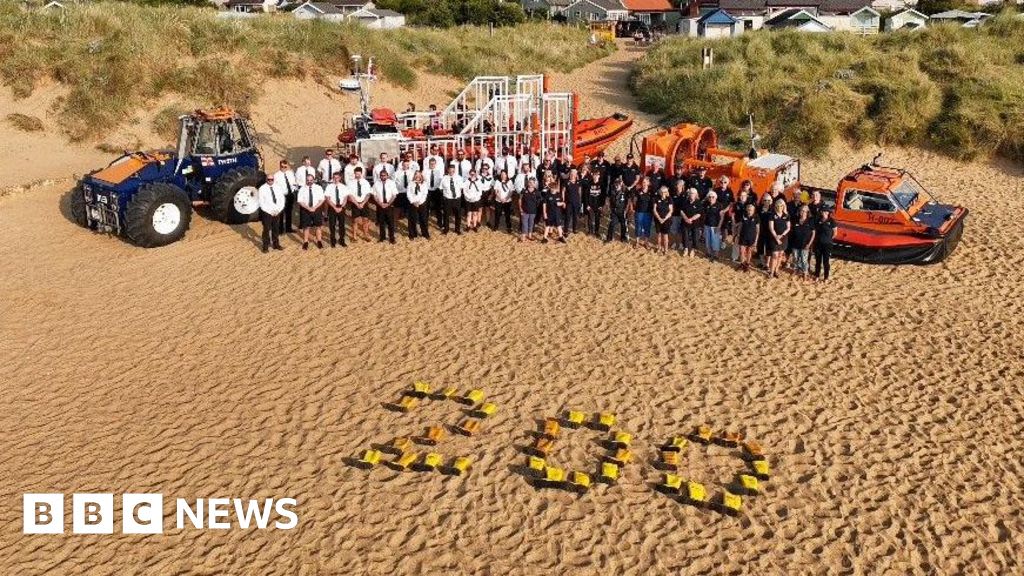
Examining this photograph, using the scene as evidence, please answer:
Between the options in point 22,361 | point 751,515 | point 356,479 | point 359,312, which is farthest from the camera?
point 359,312

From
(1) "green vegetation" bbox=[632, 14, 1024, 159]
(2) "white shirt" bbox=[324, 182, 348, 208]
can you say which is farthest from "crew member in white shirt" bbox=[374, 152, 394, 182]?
(1) "green vegetation" bbox=[632, 14, 1024, 159]

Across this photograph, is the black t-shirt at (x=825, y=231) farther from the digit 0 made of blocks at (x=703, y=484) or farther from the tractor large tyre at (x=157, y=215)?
the tractor large tyre at (x=157, y=215)

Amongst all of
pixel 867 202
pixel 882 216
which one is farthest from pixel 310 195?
pixel 882 216

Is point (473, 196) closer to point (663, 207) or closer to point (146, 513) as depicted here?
point (663, 207)

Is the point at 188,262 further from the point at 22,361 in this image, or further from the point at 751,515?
the point at 751,515

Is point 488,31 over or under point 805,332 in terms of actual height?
over

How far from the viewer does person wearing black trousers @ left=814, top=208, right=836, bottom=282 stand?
11.7 metres

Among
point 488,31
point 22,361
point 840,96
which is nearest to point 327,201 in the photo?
point 22,361

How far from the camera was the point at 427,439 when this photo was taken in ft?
26.5

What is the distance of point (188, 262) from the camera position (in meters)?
13.1

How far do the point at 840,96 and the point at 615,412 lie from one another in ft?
50.8

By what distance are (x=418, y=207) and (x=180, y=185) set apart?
4.24 m

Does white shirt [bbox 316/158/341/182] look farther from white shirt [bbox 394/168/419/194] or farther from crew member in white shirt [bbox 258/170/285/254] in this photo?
white shirt [bbox 394/168/419/194]

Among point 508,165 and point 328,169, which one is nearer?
point 328,169
